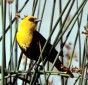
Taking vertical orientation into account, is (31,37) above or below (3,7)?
below

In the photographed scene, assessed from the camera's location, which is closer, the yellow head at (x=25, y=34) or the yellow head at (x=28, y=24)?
the yellow head at (x=25, y=34)

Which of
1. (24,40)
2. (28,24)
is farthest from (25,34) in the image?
(28,24)

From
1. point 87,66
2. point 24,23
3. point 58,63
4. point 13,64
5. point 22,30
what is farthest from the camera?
point 24,23

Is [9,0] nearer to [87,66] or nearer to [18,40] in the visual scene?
[18,40]

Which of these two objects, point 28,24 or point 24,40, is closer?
point 24,40

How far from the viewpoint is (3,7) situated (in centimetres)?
98

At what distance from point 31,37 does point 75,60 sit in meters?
0.29

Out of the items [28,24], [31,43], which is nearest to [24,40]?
[31,43]

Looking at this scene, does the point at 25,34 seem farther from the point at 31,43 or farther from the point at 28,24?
the point at 28,24

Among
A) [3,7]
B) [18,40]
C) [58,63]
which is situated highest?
[3,7]

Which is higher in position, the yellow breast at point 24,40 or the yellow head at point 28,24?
the yellow head at point 28,24

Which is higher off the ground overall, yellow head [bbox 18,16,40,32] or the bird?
yellow head [bbox 18,16,40,32]

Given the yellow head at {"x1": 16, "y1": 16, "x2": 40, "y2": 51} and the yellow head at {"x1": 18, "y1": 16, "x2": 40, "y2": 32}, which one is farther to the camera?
the yellow head at {"x1": 18, "y1": 16, "x2": 40, "y2": 32}

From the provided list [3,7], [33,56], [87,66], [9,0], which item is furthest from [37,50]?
[3,7]
